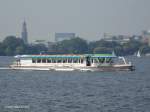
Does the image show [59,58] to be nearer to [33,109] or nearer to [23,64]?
[23,64]

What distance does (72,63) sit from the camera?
11775 cm

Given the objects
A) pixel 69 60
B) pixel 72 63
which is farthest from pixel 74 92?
pixel 69 60

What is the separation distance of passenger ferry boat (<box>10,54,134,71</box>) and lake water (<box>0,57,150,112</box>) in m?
4.53

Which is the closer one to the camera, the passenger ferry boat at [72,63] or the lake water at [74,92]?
the lake water at [74,92]

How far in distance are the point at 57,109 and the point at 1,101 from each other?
6.67 metres

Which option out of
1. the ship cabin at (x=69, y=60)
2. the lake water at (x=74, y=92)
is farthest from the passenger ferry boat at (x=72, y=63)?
the lake water at (x=74, y=92)

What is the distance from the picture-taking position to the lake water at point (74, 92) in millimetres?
63031

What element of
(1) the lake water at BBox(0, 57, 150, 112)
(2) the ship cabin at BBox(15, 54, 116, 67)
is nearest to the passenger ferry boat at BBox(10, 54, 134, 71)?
(2) the ship cabin at BBox(15, 54, 116, 67)

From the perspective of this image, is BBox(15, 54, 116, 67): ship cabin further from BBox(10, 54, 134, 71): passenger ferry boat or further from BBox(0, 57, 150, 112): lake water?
BBox(0, 57, 150, 112): lake water

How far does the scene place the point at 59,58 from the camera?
392 feet

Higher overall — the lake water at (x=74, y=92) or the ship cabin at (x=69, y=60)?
the ship cabin at (x=69, y=60)

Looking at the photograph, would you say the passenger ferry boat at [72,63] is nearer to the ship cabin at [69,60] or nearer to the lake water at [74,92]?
the ship cabin at [69,60]

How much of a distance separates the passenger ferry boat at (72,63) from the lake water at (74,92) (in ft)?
14.8

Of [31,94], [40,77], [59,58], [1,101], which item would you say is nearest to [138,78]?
[40,77]
